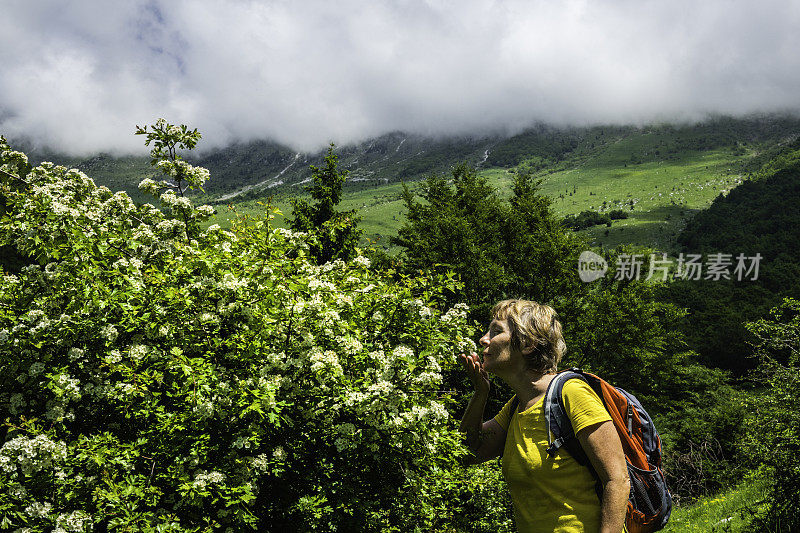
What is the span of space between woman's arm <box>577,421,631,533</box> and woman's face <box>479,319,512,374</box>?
0.68 meters

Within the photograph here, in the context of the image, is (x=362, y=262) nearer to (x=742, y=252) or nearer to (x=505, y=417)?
(x=505, y=417)

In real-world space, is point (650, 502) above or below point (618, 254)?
above

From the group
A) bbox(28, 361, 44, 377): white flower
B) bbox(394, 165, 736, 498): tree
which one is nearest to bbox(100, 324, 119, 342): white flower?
bbox(28, 361, 44, 377): white flower

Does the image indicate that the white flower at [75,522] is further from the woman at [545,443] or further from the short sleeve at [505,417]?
the short sleeve at [505,417]

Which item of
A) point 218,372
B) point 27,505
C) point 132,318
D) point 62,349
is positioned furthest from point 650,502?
point 62,349

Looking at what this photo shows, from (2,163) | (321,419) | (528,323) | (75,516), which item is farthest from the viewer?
(2,163)

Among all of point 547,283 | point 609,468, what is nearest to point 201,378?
point 609,468

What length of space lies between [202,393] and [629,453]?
4.04 meters

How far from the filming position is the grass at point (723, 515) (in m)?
9.08

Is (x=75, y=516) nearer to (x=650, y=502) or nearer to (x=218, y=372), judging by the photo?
(x=218, y=372)

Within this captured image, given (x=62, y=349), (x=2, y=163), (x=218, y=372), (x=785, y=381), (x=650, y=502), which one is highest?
(x=2, y=163)

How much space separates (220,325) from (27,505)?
8.43ft

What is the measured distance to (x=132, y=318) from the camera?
4891 mm

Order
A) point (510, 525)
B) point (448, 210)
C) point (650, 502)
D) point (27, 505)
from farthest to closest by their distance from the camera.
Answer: point (448, 210) → point (510, 525) → point (27, 505) → point (650, 502)
